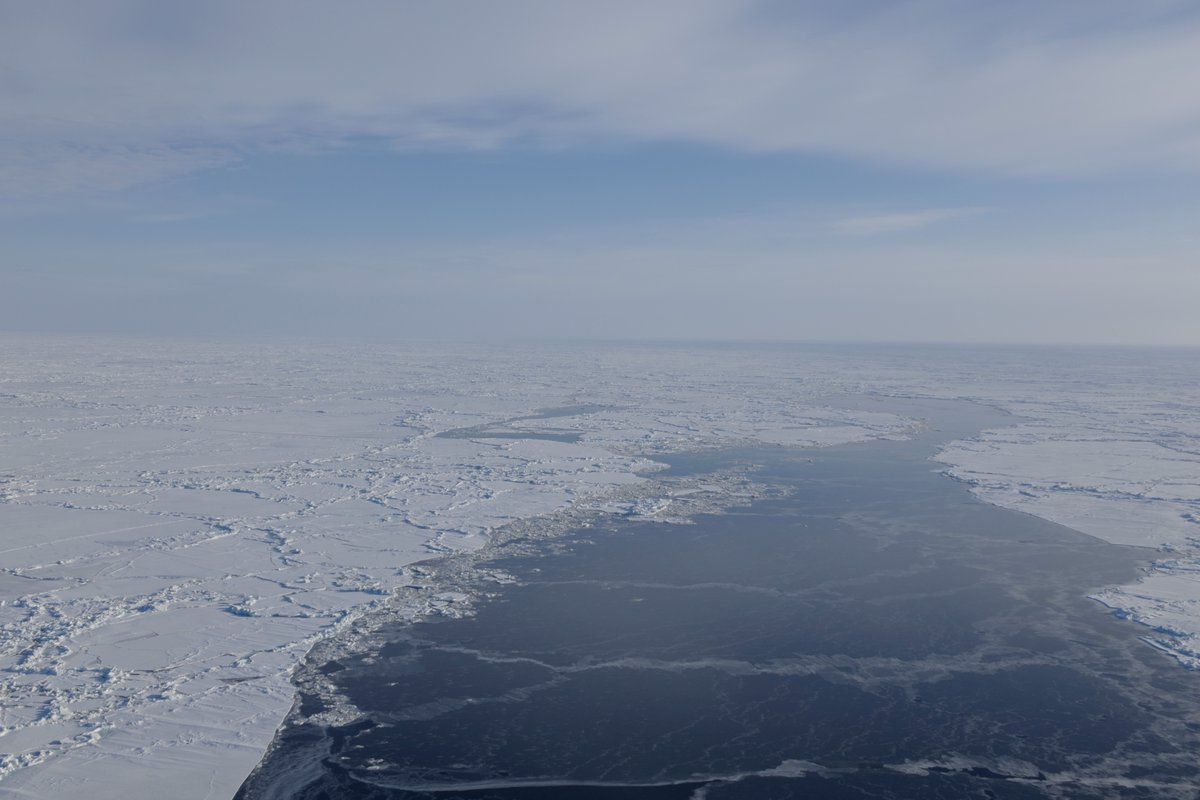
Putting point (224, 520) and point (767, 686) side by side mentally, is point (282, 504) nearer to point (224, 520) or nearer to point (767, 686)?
point (224, 520)

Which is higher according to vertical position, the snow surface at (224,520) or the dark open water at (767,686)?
the snow surface at (224,520)

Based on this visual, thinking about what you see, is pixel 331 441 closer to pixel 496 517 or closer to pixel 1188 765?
pixel 496 517

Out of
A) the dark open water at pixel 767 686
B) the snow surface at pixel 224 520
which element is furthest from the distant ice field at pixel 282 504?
the dark open water at pixel 767 686

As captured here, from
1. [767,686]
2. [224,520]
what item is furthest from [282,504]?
[767,686]

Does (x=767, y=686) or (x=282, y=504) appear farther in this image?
(x=282, y=504)

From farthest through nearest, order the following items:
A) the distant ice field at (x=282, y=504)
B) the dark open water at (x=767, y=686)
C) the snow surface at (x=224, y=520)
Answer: the distant ice field at (x=282, y=504), the snow surface at (x=224, y=520), the dark open water at (x=767, y=686)

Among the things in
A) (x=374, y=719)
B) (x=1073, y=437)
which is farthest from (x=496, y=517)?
(x=1073, y=437)

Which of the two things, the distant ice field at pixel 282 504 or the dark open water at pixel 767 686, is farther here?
the distant ice field at pixel 282 504

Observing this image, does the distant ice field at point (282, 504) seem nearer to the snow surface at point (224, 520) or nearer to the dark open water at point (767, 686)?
the snow surface at point (224, 520)
